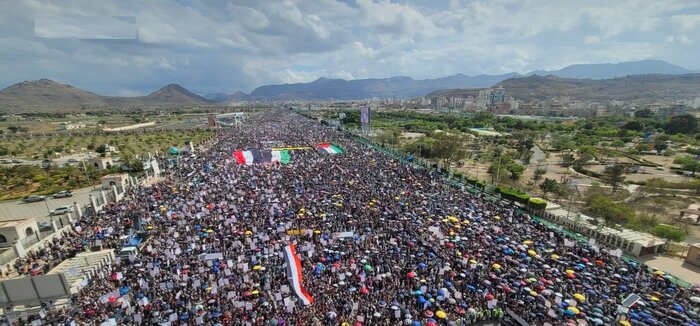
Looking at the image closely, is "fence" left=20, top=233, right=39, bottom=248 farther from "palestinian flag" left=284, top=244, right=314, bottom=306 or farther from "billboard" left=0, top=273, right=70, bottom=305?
"palestinian flag" left=284, top=244, right=314, bottom=306

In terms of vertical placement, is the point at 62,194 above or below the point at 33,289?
below

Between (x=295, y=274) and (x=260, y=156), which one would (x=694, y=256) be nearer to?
(x=295, y=274)

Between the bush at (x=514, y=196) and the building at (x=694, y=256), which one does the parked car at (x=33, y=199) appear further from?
the building at (x=694, y=256)

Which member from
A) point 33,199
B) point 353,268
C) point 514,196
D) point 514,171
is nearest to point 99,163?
point 33,199

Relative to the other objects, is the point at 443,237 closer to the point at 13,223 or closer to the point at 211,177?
the point at 211,177

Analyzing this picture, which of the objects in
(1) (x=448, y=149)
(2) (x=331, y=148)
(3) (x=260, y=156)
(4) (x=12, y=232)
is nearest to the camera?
(4) (x=12, y=232)

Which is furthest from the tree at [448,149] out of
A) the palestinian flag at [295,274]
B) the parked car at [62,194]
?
the parked car at [62,194]

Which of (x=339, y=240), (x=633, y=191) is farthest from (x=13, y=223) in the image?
(x=633, y=191)
